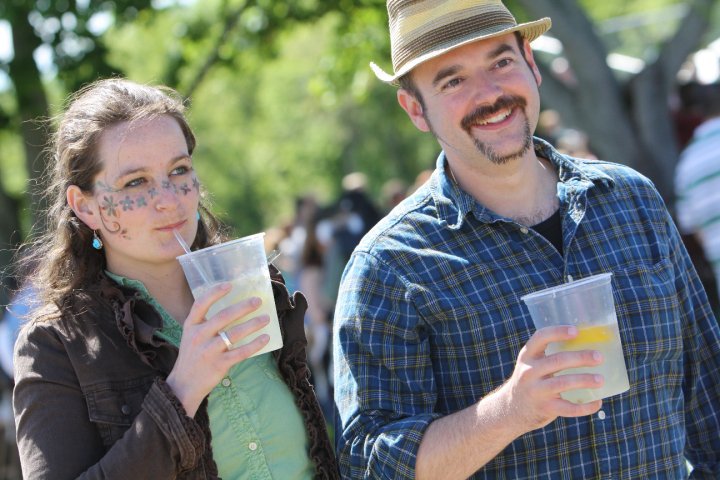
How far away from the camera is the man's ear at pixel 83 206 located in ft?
9.23

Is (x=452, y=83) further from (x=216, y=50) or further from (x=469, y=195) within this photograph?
(x=216, y=50)

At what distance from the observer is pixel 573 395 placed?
2391mm

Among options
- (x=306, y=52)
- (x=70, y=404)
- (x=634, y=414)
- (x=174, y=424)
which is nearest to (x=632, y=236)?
(x=634, y=414)

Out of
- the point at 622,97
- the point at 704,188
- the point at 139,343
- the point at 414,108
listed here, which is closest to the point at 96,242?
the point at 139,343

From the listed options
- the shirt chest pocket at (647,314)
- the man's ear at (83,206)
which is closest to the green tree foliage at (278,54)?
the man's ear at (83,206)

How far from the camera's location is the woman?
97.0 inches

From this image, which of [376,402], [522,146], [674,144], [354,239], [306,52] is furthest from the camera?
[306,52]

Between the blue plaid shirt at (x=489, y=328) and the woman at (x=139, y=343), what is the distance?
226mm

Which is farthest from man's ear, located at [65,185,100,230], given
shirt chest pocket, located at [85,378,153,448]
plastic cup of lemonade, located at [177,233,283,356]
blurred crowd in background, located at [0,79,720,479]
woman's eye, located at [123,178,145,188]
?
blurred crowd in background, located at [0,79,720,479]

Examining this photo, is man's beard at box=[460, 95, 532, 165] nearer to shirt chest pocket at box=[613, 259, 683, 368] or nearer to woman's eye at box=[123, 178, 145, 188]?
shirt chest pocket at box=[613, 259, 683, 368]

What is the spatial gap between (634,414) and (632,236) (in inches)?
21.5

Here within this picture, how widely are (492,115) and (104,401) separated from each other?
135 cm

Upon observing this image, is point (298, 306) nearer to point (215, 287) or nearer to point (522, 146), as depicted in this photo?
point (215, 287)

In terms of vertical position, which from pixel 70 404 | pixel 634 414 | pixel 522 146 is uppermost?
pixel 522 146
